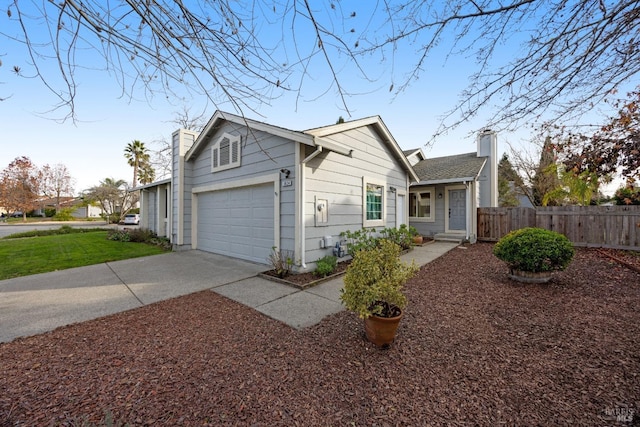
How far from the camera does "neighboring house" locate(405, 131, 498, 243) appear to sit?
11188 mm

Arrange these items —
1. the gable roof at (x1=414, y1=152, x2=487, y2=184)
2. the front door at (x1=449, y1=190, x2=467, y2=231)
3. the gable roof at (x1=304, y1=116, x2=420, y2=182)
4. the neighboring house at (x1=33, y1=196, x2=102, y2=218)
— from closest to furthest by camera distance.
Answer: the gable roof at (x1=304, y1=116, x2=420, y2=182), the gable roof at (x1=414, y1=152, x2=487, y2=184), the front door at (x1=449, y1=190, x2=467, y2=231), the neighboring house at (x1=33, y1=196, x2=102, y2=218)

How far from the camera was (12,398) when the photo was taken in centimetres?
223

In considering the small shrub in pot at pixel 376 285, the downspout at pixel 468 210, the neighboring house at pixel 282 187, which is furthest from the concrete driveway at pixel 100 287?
the downspout at pixel 468 210

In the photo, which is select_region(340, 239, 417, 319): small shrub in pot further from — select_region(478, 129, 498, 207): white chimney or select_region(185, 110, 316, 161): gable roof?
select_region(478, 129, 498, 207): white chimney

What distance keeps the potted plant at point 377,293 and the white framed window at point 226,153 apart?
5.96 meters

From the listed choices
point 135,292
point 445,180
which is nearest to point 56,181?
point 135,292

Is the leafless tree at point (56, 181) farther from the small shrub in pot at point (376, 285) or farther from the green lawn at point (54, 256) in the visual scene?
the small shrub in pot at point (376, 285)

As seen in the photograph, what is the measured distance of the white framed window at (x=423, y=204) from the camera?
12630 millimetres

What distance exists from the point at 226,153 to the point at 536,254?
846cm

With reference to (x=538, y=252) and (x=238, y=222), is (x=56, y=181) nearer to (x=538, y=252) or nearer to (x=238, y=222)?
(x=238, y=222)

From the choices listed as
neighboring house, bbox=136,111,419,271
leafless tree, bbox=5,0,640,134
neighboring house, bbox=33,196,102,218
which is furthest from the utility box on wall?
neighboring house, bbox=33,196,102,218

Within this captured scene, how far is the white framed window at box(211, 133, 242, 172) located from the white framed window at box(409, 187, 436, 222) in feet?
30.4

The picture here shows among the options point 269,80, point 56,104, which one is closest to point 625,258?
point 269,80

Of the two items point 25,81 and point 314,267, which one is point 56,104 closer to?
point 25,81
